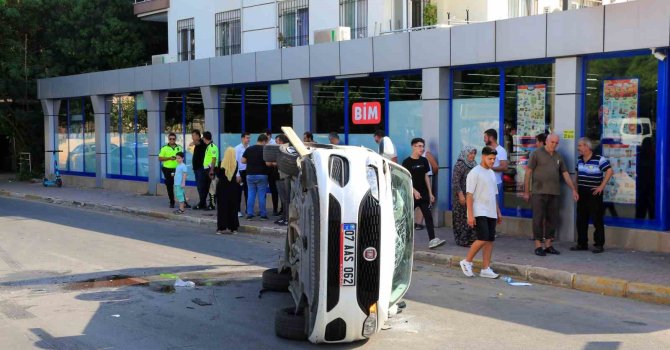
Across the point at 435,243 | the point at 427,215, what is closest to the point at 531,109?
the point at 427,215

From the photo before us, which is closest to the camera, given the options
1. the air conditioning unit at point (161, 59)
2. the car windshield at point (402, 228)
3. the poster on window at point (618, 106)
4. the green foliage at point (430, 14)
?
the car windshield at point (402, 228)

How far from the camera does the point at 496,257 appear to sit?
10992 mm

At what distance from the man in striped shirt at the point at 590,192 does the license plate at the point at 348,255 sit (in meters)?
6.26

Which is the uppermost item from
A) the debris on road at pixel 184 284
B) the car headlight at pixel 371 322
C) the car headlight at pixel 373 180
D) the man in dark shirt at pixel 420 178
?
the car headlight at pixel 373 180

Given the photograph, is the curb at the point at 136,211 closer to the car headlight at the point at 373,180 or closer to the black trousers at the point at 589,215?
the black trousers at the point at 589,215

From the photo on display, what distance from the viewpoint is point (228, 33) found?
23.3 metres

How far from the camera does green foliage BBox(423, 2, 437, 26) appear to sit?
17.5 metres

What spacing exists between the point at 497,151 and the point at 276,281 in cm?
549

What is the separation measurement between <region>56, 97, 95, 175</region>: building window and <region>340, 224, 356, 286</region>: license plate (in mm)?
21847

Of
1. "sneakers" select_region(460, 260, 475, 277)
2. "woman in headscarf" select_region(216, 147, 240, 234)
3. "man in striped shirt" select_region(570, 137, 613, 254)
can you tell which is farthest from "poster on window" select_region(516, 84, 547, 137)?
"woman in headscarf" select_region(216, 147, 240, 234)


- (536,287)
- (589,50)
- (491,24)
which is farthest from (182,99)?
(536,287)

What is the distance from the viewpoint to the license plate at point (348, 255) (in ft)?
20.1

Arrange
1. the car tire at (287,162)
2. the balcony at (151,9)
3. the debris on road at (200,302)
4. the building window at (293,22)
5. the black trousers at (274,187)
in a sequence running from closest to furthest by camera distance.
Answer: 1. the car tire at (287,162)
2. the debris on road at (200,302)
3. the black trousers at (274,187)
4. the building window at (293,22)
5. the balcony at (151,9)

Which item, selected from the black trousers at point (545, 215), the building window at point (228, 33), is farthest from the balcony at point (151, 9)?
the black trousers at point (545, 215)
